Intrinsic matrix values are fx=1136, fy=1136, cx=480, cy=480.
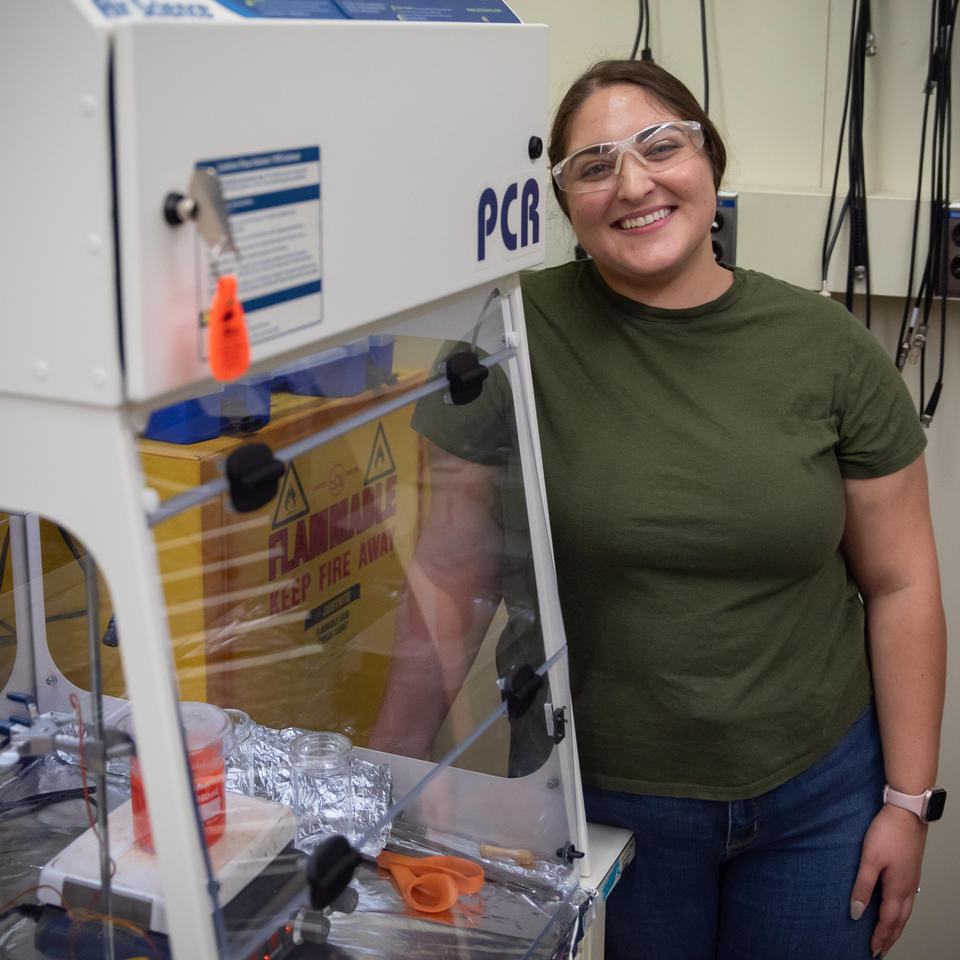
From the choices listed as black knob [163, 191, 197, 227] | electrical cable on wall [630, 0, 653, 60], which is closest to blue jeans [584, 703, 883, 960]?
black knob [163, 191, 197, 227]

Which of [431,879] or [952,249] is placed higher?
[952,249]

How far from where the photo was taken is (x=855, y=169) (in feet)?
6.80

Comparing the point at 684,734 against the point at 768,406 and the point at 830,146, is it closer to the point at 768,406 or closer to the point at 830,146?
the point at 768,406

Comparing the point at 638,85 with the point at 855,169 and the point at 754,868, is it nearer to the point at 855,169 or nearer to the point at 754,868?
the point at 855,169

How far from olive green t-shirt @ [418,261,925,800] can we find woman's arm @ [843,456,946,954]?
7 cm

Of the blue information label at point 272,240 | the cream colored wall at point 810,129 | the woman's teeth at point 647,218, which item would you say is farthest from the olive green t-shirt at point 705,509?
the cream colored wall at point 810,129

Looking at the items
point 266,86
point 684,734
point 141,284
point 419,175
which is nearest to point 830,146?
point 684,734

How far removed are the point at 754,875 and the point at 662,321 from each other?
71 centimetres

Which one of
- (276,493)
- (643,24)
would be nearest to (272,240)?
(276,493)

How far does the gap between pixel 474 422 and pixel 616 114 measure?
427mm

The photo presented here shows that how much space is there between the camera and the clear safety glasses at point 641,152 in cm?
132

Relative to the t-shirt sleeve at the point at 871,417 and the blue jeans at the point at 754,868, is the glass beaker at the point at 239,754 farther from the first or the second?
the t-shirt sleeve at the point at 871,417

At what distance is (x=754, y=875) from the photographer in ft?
4.76

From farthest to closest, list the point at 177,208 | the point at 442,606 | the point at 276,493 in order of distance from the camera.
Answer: the point at 442,606, the point at 276,493, the point at 177,208
